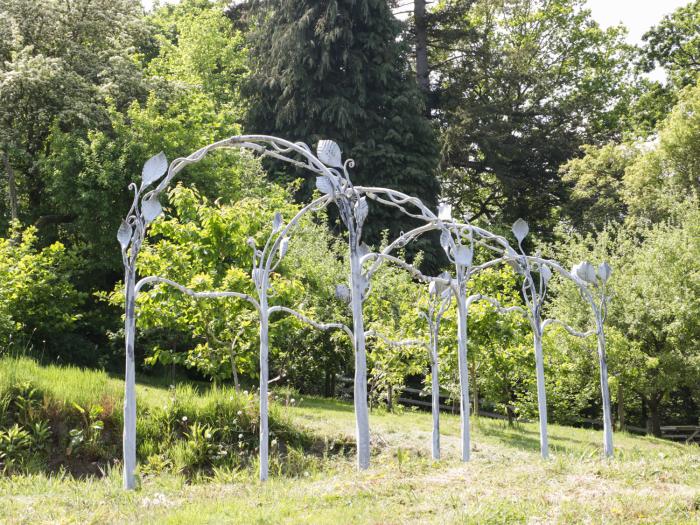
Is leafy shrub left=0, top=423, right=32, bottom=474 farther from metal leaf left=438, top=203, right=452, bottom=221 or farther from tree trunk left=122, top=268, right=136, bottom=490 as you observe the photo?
metal leaf left=438, top=203, right=452, bottom=221

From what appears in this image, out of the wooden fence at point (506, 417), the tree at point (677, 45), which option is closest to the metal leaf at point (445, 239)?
the wooden fence at point (506, 417)

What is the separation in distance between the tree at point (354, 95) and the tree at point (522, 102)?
3.35 m

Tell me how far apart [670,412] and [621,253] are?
5165 mm

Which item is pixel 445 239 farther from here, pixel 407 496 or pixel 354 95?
pixel 354 95

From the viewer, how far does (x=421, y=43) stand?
87.9ft

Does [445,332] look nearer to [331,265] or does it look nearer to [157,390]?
[331,265]

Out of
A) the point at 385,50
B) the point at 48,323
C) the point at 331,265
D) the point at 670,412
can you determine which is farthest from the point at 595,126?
the point at 48,323

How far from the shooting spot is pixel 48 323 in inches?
573

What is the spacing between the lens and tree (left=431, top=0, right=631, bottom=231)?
85.3 feet

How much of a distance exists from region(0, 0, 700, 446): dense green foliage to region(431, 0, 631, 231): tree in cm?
9

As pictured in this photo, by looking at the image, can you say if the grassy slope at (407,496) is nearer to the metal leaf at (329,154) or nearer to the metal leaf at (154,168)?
the metal leaf at (154,168)

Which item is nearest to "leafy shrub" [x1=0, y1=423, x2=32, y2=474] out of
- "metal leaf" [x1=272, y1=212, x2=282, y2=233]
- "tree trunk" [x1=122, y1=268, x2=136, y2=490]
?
"tree trunk" [x1=122, y1=268, x2=136, y2=490]

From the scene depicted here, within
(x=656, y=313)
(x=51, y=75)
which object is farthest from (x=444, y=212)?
(x=51, y=75)

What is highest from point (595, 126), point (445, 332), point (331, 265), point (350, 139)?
point (595, 126)
